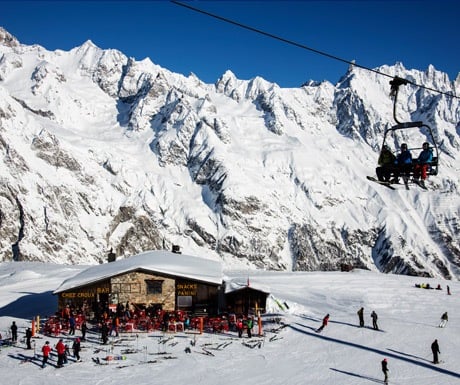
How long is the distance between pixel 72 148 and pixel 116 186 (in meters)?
16.5

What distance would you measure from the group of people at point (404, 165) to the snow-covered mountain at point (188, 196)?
117 metres

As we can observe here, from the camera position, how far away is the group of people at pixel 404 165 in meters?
20.4

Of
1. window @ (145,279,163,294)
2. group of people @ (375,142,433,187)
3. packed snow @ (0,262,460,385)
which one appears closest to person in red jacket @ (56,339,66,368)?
packed snow @ (0,262,460,385)

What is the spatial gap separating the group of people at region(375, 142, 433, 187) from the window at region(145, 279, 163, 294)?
737 inches

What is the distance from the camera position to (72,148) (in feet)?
492

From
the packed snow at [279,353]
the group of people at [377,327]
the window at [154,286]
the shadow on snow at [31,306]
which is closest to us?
the group of people at [377,327]

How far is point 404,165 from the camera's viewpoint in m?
20.7

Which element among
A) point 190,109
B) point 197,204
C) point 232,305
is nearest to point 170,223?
point 197,204

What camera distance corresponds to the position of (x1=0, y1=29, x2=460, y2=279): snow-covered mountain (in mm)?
135500

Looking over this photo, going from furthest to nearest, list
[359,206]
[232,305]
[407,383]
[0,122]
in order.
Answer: [359,206], [0,122], [232,305], [407,383]

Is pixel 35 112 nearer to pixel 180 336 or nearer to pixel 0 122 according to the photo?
pixel 0 122

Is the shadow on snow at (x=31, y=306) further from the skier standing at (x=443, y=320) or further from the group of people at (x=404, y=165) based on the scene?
the group of people at (x=404, y=165)

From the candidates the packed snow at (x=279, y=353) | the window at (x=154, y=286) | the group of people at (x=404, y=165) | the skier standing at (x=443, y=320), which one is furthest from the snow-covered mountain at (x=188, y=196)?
the group of people at (x=404, y=165)

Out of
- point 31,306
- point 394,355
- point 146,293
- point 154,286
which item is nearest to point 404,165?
point 394,355
